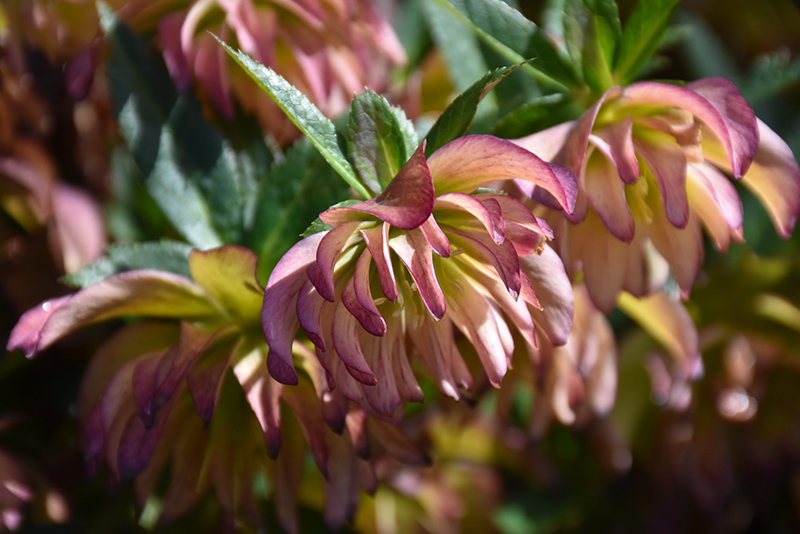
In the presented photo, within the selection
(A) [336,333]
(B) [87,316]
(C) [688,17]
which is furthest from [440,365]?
(C) [688,17]

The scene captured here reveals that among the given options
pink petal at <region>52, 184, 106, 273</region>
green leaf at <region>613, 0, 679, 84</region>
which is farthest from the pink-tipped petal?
pink petal at <region>52, 184, 106, 273</region>

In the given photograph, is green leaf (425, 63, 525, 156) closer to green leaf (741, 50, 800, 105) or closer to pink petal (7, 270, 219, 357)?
pink petal (7, 270, 219, 357)

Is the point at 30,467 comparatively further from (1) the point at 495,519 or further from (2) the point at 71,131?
(1) the point at 495,519

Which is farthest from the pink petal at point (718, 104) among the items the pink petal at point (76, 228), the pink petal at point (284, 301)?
the pink petal at point (76, 228)

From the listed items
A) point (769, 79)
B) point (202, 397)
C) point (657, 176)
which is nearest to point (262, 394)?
point (202, 397)

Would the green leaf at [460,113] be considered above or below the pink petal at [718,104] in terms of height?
above

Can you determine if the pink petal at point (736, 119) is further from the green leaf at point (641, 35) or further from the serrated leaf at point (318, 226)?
the serrated leaf at point (318, 226)

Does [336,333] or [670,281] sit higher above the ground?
[336,333]
